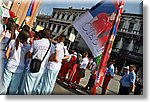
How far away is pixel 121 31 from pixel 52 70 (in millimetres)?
1349

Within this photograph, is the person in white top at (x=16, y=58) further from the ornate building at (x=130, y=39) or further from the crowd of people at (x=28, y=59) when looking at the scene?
the ornate building at (x=130, y=39)

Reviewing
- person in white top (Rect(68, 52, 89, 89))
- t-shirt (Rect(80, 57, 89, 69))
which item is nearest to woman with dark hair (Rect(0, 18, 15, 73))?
person in white top (Rect(68, 52, 89, 89))

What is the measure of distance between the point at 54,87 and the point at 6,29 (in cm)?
112

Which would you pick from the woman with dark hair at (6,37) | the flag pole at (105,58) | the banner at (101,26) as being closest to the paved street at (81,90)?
the flag pole at (105,58)

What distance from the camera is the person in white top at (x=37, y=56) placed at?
155 inches

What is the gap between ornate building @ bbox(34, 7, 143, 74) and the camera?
463 centimetres

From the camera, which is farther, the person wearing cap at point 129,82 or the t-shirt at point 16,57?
the person wearing cap at point 129,82

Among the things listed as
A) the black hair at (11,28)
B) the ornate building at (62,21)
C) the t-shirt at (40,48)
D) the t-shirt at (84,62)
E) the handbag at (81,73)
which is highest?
the ornate building at (62,21)

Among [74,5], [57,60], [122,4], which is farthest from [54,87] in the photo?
[122,4]

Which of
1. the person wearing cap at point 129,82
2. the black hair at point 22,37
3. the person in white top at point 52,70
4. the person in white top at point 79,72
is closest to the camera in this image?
the black hair at point 22,37

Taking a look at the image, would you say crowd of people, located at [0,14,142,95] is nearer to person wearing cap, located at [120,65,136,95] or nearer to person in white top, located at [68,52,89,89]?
person wearing cap, located at [120,65,136,95]

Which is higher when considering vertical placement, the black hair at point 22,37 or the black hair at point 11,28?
the black hair at point 11,28

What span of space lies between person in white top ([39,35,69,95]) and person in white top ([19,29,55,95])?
0.10 m

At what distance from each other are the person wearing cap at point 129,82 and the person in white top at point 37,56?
1.42m
